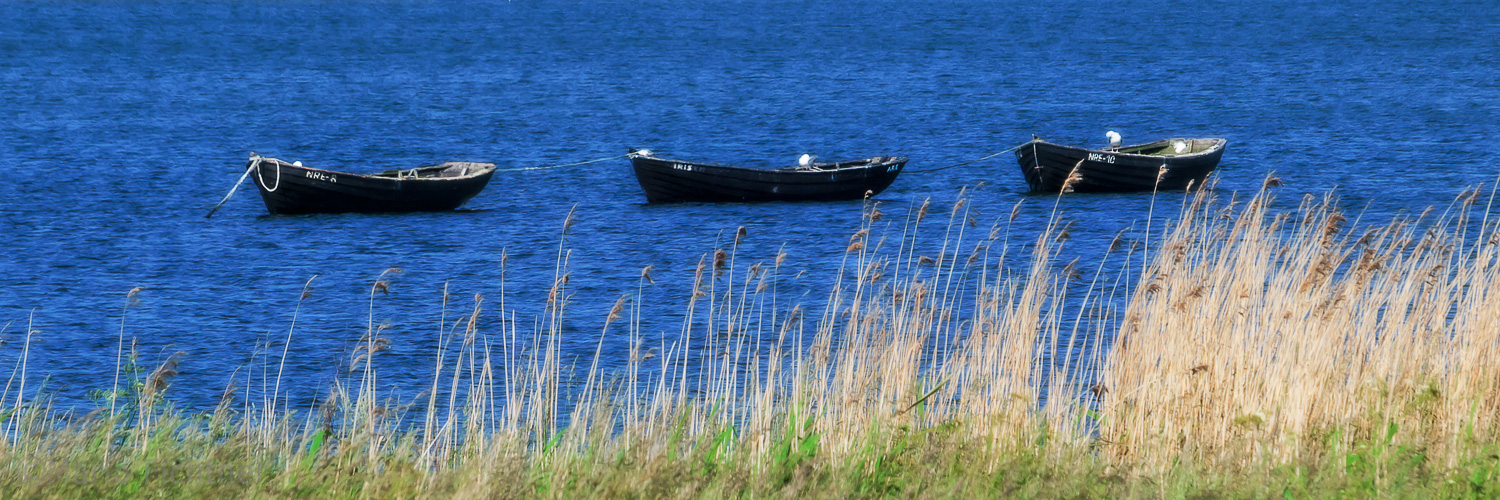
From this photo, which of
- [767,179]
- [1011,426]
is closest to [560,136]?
[767,179]

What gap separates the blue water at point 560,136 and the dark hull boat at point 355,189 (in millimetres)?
489

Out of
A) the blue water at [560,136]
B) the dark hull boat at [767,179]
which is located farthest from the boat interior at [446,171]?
the dark hull boat at [767,179]

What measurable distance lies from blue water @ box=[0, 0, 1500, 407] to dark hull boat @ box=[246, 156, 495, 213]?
1.60 ft

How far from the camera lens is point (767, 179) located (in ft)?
96.6

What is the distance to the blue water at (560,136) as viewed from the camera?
Result: 21.6 metres

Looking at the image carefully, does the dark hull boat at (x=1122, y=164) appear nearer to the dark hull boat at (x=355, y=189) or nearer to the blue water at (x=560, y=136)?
the blue water at (x=560, y=136)

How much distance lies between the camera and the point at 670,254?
26.0 meters

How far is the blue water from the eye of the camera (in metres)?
21.6

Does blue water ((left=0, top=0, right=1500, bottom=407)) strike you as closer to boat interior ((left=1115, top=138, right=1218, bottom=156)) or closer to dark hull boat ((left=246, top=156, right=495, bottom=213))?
dark hull boat ((left=246, top=156, right=495, bottom=213))

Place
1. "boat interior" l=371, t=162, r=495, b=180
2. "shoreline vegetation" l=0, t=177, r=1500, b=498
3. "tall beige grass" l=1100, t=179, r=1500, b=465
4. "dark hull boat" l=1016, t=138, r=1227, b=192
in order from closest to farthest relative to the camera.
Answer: "shoreline vegetation" l=0, t=177, r=1500, b=498, "tall beige grass" l=1100, t=179, r=1500, b=465, "dark hull boat" l=1016, t=138, r=1227, b=192, "boat interior" l=371, t=162, r=495, b=180

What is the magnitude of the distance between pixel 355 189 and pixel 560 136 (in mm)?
24581

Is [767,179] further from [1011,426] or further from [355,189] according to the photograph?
[1011,426]

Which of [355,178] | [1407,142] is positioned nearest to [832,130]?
[1407,142]

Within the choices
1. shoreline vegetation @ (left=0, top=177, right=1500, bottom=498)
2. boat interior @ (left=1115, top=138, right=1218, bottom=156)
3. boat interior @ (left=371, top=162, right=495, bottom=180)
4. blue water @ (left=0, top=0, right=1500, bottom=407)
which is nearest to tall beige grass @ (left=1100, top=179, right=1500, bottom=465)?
shoreline vegetation @ (left=0, top=177, right=1500, bottom=498)
